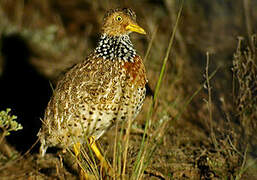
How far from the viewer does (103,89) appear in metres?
3.41

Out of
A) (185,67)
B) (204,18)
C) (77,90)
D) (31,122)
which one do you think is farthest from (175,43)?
(77,90)

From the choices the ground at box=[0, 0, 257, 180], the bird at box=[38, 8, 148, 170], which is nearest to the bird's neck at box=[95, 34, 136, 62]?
the bird at box=[38, 8, 148, 170]

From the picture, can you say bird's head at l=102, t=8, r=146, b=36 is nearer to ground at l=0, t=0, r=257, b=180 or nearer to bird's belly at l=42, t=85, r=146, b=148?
ground at l=0, t=0, r=257, b=180

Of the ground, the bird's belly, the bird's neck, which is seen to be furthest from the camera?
the ground

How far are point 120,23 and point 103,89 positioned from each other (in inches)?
27.3

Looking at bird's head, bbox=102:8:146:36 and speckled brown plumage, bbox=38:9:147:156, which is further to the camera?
bird's head, bbox=102:8:146:36

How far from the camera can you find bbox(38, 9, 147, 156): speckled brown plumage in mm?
3385

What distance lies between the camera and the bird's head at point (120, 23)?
369cm

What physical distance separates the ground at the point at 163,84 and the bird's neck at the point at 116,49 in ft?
0.87

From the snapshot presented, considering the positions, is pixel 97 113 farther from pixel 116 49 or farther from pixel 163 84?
pixel 163 84

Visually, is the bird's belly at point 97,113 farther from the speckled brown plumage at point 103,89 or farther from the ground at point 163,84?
the ground at point 163,84

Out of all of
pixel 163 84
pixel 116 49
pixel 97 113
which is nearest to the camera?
pixel 97 113

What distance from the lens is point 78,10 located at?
351 inches

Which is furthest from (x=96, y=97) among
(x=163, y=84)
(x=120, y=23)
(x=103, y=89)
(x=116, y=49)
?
(x=163, y=84)
